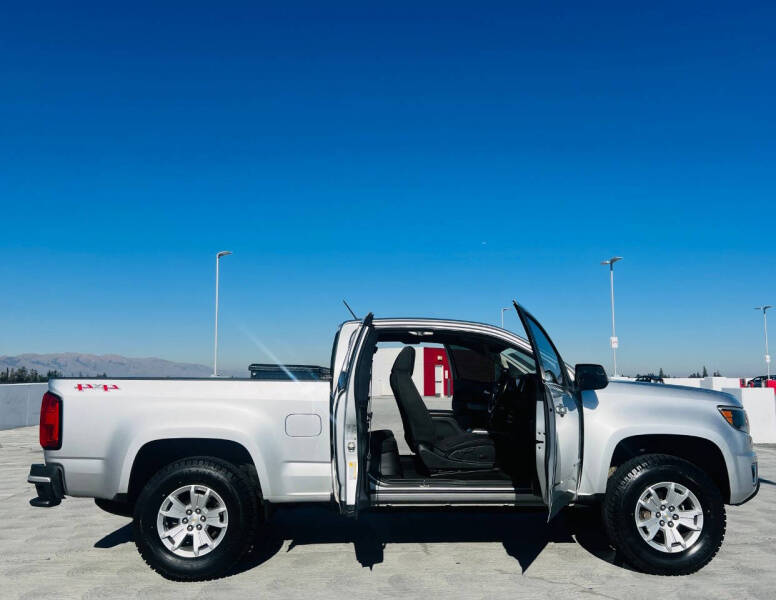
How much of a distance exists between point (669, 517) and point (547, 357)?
1449 mm

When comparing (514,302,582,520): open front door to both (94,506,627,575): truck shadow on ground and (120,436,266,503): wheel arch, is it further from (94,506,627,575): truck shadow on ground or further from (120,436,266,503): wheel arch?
(120,436,266,503): wheel arch

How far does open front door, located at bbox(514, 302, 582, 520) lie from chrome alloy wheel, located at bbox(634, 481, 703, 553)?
1.78 feet

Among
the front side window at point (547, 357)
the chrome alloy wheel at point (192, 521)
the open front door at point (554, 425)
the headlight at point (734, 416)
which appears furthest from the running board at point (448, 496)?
the headlight at point (734, 416)

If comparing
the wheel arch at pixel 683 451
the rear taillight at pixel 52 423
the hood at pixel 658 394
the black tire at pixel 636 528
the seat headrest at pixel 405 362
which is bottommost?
the black tire at pixel 636 528

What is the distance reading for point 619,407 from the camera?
17.1ft

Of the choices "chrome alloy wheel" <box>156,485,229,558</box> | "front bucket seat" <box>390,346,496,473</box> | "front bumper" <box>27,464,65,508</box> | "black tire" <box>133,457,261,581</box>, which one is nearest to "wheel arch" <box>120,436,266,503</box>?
"black tire" <box>133,457,261,581</box>

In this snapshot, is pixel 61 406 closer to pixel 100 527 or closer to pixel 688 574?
pixel 100 527

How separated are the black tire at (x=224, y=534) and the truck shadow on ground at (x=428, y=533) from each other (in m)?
0.35

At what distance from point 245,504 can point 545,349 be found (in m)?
2.43

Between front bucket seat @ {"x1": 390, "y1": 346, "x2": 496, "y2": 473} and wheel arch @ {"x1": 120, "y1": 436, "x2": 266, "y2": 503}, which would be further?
front bucket seat @ {"x1": 390, "y1": 346, "x2": 496, "y2": 473}

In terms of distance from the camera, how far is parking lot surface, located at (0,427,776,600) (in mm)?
4684

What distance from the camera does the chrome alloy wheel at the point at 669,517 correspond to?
5031 millimetres

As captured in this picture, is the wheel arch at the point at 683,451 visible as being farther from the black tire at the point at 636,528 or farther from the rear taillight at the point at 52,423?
the rear taillight at the point at 52,423

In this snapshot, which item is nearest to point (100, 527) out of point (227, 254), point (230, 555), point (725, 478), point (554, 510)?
point (230, 555)
